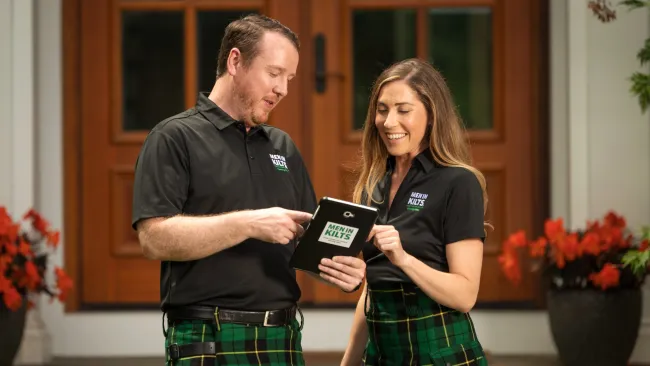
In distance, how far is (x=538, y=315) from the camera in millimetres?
4293

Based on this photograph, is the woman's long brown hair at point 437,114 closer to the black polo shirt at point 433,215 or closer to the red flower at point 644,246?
the black polo shirt at point 433,215

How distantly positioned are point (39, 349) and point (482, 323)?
76.8 inches

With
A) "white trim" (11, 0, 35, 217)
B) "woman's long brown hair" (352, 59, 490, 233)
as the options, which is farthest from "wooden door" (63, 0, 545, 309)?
"woman's long brown hair" (352, 59, 490, 233)

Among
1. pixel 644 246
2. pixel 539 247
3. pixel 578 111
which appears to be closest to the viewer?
pixel 644 246

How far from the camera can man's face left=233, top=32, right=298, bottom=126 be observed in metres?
1.90

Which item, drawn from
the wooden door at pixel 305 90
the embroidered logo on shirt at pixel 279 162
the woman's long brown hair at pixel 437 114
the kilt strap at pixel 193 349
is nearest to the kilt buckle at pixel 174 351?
the kilt strap at pixel 193 349

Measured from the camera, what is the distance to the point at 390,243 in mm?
1806

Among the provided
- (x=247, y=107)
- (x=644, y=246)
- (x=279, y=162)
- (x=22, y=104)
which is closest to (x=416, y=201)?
(x=279, y=162)

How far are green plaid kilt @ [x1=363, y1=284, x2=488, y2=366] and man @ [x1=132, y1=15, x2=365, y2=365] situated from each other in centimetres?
15

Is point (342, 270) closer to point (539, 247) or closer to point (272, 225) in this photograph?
point (272, 225)

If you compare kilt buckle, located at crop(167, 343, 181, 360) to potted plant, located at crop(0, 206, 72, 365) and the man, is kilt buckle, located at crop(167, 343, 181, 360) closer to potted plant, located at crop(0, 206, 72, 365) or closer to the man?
the man

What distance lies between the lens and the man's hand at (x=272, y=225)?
172 cm

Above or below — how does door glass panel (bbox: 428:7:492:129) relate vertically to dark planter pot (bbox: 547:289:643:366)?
above

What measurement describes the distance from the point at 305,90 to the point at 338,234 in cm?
261
